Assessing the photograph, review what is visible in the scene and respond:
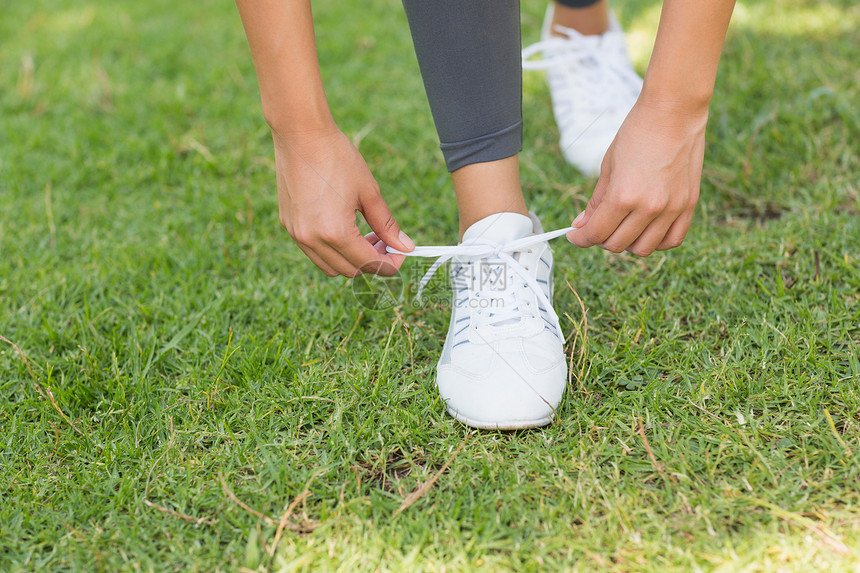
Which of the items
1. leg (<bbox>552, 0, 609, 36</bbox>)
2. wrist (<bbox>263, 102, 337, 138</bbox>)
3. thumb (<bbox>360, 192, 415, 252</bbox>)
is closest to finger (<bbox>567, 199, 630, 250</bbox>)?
thumb (<bbox>360, 192, 415, 252</bbox>)

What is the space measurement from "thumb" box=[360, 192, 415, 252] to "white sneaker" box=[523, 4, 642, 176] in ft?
2.21

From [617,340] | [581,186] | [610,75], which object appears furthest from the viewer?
[610,75]

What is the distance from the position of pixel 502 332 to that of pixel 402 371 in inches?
7.2

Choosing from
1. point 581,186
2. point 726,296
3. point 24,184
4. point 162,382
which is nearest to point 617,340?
point 726,296

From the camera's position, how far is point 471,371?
0.99m

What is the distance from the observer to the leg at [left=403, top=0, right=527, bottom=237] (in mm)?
986

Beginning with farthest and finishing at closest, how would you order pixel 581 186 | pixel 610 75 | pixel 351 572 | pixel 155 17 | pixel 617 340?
pixel 155 17 < pixel 610 75 < pixel 581 186 < pixel 617 340 < pixel 351 572

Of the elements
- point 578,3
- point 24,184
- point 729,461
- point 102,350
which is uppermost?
point 578,3

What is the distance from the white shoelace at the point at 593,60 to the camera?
1600 millimetres

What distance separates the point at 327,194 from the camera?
0.90m

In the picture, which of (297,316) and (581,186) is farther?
(581,186)

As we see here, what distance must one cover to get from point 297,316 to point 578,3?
1.09m

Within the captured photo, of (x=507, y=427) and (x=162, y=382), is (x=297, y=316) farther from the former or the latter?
(x=507, y=427)

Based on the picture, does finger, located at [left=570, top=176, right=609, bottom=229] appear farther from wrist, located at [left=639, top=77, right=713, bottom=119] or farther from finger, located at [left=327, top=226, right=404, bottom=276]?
finger, located at [left=327, top=226, right=404, bottom=276]
